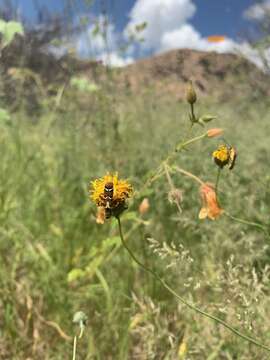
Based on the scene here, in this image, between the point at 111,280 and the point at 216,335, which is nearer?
→ the point at 216,335

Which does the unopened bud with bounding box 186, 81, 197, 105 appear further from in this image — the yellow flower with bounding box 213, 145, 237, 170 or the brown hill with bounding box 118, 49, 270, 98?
Result: the brown hill with bounding box 118, 49, 270, 98

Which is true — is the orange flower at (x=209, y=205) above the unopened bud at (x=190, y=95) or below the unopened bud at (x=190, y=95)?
below

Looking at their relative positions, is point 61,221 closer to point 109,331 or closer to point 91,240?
point 91,240

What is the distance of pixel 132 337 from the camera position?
5.29 ft

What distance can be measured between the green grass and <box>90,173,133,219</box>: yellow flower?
0.14 metres

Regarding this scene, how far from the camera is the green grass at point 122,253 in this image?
4.39ft

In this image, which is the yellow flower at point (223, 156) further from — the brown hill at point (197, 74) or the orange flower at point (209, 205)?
the brown hill at point (197, 74)

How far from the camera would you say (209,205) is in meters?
0.93

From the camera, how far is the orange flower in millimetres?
927

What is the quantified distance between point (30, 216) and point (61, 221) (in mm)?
107

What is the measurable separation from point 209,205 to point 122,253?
1.01 metres

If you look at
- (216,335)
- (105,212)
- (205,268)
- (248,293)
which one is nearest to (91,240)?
(205,268)

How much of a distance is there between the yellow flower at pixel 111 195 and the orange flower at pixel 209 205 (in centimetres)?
12

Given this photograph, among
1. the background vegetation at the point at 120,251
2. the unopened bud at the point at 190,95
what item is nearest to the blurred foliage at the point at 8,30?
the background vegetation at the point at 120,251
